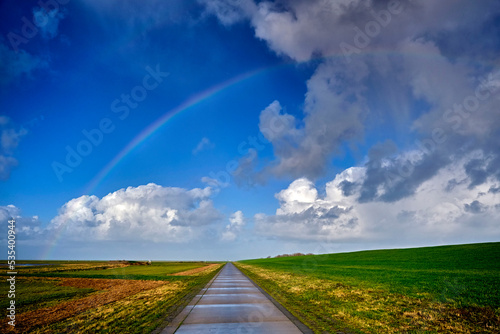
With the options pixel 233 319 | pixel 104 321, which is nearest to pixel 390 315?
pixel 233 319

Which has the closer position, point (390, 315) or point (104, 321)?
point (104, 321)

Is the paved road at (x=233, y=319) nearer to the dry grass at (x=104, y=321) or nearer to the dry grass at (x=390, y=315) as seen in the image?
the dry grass at (x=390, y=315)

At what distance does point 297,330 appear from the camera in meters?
8.99

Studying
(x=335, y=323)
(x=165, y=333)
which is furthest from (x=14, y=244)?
(x=335, y=323)

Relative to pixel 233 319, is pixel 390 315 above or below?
below

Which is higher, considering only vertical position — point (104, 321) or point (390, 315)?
point (104, 321)

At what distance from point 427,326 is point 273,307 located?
6204mm

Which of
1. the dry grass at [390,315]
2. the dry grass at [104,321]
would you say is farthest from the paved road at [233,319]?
the dry grass at [104,321]

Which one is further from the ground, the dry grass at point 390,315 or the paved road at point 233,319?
the paved road at point 233,319

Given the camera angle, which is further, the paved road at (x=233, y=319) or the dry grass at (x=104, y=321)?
the dry grass at (x=104, y=321)

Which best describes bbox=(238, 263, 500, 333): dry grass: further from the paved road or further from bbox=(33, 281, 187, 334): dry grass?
bbox=(33, 281, 187, 334): dry grass

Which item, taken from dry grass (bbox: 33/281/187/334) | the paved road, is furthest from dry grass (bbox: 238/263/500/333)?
dry grass (bbox: 33/281/187/334)

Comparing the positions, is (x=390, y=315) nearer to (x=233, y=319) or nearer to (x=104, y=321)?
(x=233, y=319)

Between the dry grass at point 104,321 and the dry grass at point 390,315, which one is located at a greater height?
the dry grass at point 104,321
